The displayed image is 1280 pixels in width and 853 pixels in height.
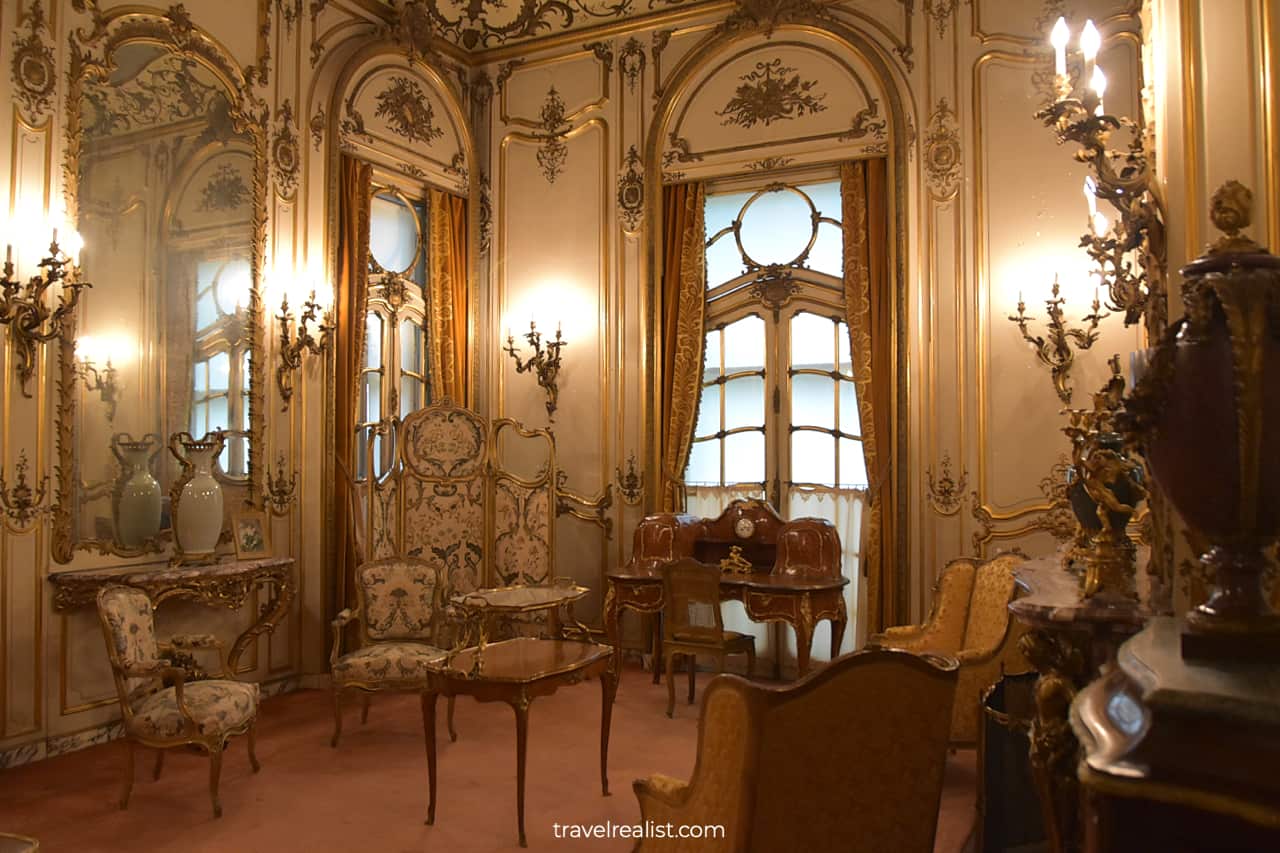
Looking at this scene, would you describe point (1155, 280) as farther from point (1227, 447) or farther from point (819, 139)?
point (819, 139)

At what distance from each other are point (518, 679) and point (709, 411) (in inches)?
130

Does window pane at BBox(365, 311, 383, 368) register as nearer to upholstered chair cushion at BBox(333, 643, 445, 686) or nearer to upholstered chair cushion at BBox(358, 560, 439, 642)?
upholstered chair cushion at BBox(358, 560, 439, 642)

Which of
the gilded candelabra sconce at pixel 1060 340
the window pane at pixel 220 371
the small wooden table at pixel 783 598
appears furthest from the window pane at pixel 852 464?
the window pane at pixel 220 371

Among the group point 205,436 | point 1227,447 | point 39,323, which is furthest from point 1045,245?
point 39,323

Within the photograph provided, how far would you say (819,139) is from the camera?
20.1 ft

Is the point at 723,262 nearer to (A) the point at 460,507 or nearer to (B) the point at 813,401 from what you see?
(B) the point at 813,401

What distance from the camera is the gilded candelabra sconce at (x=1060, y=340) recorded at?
5.26 m

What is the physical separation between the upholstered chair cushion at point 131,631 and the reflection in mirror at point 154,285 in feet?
2.40

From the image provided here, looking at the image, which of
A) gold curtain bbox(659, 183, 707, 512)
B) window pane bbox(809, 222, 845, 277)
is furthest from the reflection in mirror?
window pane bbox(809, 222, 845, 277)

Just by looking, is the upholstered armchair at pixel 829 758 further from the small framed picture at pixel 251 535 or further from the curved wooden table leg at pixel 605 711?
the small framed picture at pixel 251 535

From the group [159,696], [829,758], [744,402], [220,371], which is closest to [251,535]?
[220,371]

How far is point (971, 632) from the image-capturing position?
4211 mm

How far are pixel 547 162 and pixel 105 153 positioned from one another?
3073 mm

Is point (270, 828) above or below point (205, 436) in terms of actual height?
below
